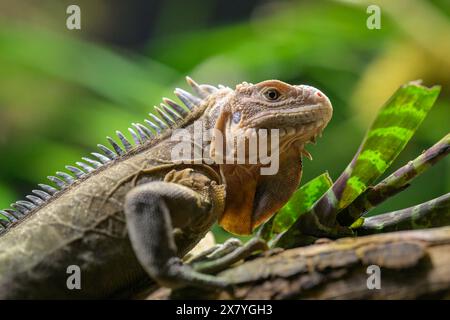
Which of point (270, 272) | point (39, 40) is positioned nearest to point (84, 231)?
point (270, 272)

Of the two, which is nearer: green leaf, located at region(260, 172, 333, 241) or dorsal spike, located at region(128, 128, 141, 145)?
dorsal spike, located at region(128, 128, 141, 145)

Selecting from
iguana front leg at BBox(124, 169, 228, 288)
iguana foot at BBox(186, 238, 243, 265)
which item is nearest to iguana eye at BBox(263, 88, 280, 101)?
iguana front leg at BBox(124, 169, 228, 288)

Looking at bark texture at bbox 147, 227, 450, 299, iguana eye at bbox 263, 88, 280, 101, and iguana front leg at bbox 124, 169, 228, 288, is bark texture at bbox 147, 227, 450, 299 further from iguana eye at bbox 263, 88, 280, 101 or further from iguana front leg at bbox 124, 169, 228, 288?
iguana eye at bbox 263, 88, 280, 101

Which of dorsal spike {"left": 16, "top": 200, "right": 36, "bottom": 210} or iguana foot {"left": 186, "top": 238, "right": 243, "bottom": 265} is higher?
dorsal spike {"left": 16, "top": 200, "right": 36, "bottom": 210}

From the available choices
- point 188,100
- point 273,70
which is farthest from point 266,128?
point 273,70

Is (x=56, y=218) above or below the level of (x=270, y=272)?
above

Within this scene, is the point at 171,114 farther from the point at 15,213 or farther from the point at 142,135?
the point at 15,213

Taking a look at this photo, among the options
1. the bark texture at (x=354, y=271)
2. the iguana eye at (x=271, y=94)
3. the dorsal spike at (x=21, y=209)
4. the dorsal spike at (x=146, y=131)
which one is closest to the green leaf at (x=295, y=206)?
the iguana eye at (x=271, y=94)
